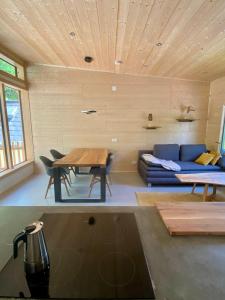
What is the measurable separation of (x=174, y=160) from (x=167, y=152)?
0.31m

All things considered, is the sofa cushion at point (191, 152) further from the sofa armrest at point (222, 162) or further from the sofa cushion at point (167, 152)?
the sofa armrest at point (222, 162)

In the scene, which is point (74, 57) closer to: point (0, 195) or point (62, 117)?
point (62, 117)

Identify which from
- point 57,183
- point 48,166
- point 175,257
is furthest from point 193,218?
point 48,166

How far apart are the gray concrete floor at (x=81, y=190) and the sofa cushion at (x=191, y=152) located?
1.07 m

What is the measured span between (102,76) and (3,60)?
2.50m

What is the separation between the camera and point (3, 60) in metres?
4.40

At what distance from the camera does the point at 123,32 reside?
2.87m

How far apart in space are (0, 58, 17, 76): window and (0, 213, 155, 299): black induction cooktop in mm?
4600

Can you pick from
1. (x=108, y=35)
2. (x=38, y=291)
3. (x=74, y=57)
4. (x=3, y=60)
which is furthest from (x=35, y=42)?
(x=38, y=291)

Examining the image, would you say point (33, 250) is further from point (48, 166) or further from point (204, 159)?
point (204, 159)

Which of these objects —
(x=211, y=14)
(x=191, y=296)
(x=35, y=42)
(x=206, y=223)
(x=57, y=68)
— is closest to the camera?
(x=191, y=296)

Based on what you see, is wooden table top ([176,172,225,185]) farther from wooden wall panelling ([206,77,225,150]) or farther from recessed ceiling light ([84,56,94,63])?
recessed ceiling light ([84,56,94,63])

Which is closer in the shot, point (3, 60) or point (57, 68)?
point (3, 60)

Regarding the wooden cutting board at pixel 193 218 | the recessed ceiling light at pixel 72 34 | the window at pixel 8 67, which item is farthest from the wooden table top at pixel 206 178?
the window at pixel 8 67
